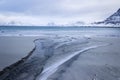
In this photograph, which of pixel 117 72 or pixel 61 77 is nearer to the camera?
pixel 61 77

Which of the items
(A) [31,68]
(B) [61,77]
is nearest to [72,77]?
(B) [61,77]

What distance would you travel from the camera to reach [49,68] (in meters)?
12.9

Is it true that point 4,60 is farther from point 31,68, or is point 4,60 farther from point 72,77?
point 72,77

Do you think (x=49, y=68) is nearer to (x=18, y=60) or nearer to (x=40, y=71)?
(x=40, y=71)

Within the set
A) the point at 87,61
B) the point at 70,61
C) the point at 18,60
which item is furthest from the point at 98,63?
the point at 18,60

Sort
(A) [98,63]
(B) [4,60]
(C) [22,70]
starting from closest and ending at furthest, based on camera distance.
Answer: (C) [22,70]
(A) [98,63]
(B) [4,60]

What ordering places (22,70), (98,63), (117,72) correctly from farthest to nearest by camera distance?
(98,63) < (22,70) < (117,72)

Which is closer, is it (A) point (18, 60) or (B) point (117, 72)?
(B) point (117, 72)

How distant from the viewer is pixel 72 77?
10.8m

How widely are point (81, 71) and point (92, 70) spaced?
0.65 metres

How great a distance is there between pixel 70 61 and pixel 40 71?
3257 millimetres

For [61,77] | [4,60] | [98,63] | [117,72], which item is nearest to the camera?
[61,77]

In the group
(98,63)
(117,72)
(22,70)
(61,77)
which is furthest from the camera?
(98,63)

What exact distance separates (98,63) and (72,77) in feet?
12.6
